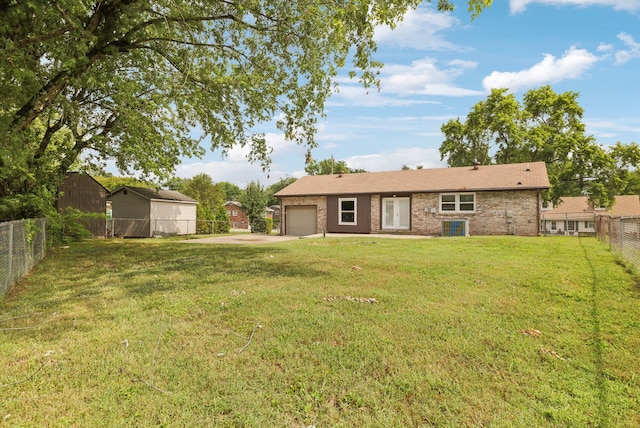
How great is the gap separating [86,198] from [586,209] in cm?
5746

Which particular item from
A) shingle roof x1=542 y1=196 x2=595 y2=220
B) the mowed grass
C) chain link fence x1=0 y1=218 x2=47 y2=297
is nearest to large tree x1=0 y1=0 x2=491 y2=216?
chain link fence x1=0 y1=218 x2=47 y2=297

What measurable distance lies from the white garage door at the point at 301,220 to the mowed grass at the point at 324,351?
17763 millimetres

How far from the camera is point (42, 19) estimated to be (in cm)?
798

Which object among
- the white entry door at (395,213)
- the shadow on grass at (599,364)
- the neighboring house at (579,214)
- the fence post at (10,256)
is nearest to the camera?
the shadow on grass at (599,364)

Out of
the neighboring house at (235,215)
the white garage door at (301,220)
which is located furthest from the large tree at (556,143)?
→ the neighboring house at (235,215)

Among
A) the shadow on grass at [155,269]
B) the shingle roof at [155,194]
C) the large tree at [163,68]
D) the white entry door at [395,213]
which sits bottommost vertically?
the shadow on grass at [155,269]

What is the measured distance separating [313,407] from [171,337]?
231 cm

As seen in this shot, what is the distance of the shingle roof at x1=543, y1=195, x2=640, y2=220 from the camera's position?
4531cm

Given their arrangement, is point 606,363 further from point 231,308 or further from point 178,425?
point 231,308

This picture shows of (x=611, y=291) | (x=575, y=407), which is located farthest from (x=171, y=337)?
(x=611, y=291)

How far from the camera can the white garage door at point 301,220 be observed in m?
25.7

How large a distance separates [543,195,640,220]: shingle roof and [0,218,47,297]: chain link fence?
50561mm

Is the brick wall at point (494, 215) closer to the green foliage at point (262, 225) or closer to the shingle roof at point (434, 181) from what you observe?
the shingle roof at point (434, 181)

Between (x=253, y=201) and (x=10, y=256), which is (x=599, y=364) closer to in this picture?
(x=10, y=256)
